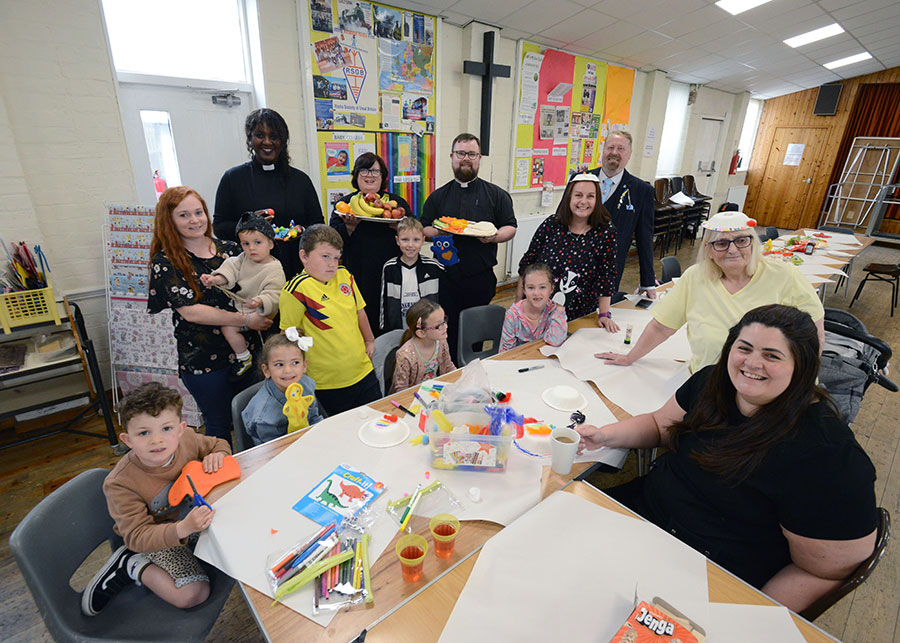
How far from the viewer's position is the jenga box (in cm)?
86

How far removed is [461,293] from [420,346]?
3.20ft

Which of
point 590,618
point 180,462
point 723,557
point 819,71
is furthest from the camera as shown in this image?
point 819,71

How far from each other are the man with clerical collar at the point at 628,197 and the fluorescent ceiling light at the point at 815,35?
515 cm

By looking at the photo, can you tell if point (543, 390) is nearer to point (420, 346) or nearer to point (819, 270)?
point (420, 346)

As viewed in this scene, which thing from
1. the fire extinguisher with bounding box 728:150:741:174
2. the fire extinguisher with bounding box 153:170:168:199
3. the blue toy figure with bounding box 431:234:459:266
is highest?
the fire extinguisher with bounding box 728:150:741:174

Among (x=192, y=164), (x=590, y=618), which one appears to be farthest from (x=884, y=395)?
(x=192, y=164)

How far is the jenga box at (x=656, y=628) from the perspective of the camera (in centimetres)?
86

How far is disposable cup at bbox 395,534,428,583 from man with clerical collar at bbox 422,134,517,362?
1.98 meters

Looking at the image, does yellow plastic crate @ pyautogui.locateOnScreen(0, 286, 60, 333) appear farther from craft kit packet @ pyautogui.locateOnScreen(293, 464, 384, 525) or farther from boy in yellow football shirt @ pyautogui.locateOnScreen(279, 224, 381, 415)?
craft kit packet @ pyautogui.locateOnScreen(293, 464, 384, 525)

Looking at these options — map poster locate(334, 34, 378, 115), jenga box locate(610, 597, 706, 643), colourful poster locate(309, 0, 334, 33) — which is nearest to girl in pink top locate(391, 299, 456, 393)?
jenga box locate(610, 597, 706, 643)

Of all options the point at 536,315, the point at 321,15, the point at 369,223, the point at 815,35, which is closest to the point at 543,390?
the point at 536,315

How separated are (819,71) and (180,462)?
11.4 metres

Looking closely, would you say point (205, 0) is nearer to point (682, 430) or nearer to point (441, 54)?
point (441, 54)

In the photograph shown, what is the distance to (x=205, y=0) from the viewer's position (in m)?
3.00
